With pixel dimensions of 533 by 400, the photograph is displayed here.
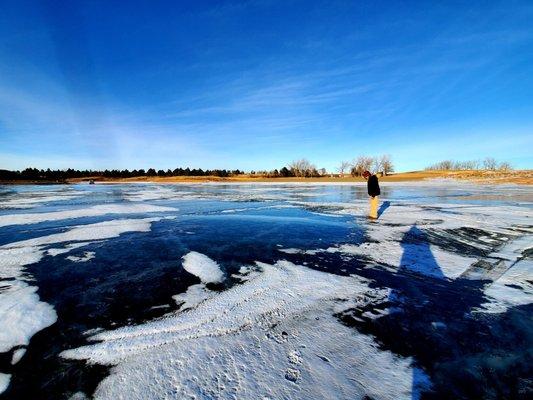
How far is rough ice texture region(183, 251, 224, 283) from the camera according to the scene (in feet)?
14.9

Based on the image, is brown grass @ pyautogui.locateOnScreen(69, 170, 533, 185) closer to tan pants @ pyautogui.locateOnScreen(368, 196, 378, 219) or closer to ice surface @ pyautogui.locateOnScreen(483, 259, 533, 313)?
tan pants @ pyautogui.locateOnScreen(368, 196, 378, 219)

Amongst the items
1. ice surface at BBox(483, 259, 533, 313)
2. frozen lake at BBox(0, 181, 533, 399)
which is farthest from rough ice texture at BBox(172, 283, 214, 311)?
ice surface at BBox(483, 259, 533, 313)

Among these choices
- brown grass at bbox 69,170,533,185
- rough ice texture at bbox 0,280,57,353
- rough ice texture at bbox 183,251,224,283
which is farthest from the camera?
brown grass at bbox 69,170,533,185

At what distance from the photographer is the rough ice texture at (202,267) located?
4551 mm

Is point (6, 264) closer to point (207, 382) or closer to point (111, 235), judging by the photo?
point (111, 235)

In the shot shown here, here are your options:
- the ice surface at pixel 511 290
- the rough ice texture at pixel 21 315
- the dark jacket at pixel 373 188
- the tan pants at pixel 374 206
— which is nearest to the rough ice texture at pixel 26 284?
the rough ice texture at pixel 21 315

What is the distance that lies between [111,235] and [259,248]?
423 cm

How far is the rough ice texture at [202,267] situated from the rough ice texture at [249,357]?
88cm

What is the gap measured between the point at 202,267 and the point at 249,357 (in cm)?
266

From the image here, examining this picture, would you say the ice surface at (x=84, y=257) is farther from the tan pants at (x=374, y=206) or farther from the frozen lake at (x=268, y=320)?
the tan pants at (x=374, y=206)

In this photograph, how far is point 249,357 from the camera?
255cm

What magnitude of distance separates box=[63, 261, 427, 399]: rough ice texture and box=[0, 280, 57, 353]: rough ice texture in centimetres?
75

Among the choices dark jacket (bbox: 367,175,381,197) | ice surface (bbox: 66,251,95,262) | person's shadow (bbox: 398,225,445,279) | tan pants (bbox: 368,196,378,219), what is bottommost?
person's shadow (bbox: 398,225,445,279)

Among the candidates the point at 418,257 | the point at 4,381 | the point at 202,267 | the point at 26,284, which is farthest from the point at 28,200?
the point at 418,257
